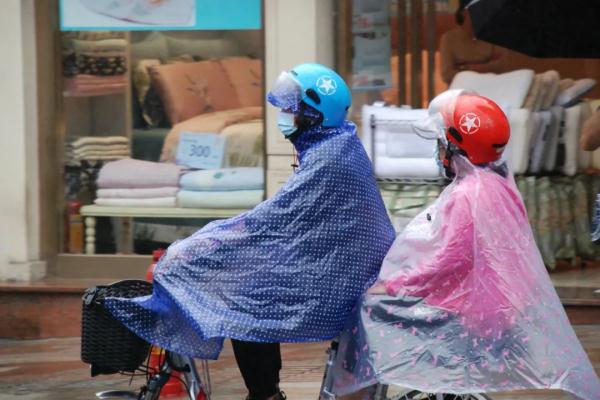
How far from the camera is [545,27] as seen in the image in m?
8.37

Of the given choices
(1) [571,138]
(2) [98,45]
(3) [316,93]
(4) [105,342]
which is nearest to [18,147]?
(2) [98,45]

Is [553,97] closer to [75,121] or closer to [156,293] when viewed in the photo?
[75,121]

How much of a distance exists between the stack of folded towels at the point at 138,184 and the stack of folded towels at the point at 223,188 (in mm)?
104

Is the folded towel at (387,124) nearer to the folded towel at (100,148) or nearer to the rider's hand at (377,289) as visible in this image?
the folded towel at (100,148)

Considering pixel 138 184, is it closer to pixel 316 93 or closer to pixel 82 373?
pixel 82 373

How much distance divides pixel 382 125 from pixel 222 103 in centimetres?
156

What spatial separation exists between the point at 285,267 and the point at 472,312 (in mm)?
790

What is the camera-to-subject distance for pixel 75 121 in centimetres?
1059

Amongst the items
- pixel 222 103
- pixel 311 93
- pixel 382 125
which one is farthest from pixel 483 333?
pixel 222 103

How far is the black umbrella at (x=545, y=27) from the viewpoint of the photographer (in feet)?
25.9

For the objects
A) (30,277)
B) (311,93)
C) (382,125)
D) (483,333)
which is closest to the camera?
(483,333)

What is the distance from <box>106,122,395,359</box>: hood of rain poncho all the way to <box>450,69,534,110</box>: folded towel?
4.57 metres

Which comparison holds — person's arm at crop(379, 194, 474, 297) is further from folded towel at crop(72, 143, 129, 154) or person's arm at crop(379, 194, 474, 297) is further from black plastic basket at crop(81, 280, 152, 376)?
folded towel at crop(72, 143, 129, 154)

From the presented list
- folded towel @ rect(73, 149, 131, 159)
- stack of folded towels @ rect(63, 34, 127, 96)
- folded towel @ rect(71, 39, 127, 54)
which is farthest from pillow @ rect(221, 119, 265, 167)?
folded towel @ rect(71, 39, 127, 54)
